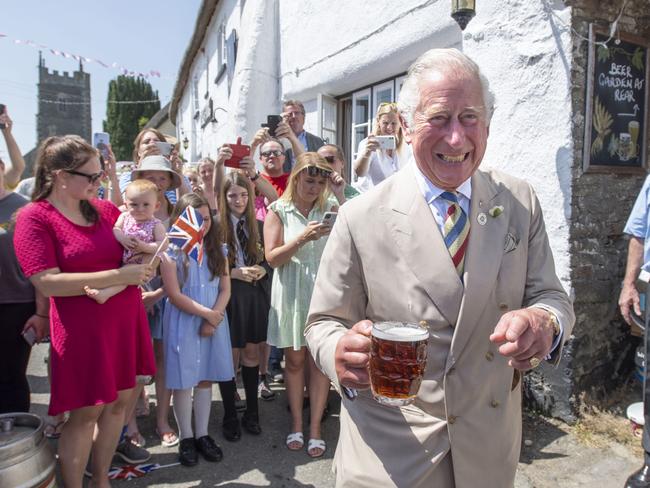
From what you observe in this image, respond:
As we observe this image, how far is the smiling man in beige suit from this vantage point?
136cm

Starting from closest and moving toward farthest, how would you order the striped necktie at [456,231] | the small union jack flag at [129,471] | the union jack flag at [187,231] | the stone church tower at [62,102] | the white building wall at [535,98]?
the striped necktie at [456,231] → the union jack flag at [187,231] → the small union jack flag at [129,471] → the white building wall at [535,98] → the stone church tower at [62,102]

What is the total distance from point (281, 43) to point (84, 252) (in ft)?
22.0

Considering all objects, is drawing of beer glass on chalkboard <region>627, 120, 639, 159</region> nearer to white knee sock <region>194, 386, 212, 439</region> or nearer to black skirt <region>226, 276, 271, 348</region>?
black skirt <region>226, 276, 271, 348</region>

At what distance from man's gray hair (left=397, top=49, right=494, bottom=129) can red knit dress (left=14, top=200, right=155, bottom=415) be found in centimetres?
186

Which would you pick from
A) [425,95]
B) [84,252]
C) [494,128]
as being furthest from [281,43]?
[425,95]

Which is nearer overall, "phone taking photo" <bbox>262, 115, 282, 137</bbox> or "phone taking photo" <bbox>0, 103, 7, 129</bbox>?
"phone taking photo" <bbox>0, 103, 7, 129</bbox>

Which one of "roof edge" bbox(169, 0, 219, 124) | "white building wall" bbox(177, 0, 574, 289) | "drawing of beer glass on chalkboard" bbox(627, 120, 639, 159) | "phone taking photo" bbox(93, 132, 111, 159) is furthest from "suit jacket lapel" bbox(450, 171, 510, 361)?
"roof edge" bbox(169, 0, 219, 124)

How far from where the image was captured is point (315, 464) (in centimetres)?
322

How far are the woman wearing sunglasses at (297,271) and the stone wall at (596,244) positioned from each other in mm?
1848

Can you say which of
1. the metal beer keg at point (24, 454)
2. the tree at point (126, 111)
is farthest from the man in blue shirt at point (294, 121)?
the tree at point (126, 111)

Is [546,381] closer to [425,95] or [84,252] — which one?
[425,95]

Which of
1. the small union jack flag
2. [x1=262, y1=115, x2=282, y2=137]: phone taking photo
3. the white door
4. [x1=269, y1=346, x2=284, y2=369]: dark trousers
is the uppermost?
the white door

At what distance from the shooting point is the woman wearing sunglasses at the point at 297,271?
3.50m

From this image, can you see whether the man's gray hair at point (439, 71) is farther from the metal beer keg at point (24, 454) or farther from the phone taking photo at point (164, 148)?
the phone taking photo at point (164, 148)
